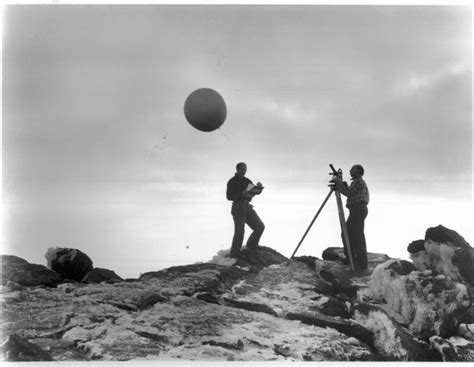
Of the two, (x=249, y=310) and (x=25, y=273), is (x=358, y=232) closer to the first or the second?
(x=249, y=310)

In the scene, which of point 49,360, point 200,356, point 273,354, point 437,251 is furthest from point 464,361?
point 49,360

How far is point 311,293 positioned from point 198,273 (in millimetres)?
2384

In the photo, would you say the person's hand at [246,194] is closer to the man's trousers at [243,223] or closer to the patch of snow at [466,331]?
the man's trousers at [243,223]

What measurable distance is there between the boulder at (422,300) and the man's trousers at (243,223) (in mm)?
2824

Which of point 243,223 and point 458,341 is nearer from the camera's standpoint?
point 458,341

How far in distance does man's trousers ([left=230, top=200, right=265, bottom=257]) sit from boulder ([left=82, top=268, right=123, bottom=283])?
261 centimetres

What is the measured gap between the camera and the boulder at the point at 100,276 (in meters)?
12.0

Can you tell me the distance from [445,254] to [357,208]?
6.71 ft

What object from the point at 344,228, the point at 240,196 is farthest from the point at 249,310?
the point at 344,228

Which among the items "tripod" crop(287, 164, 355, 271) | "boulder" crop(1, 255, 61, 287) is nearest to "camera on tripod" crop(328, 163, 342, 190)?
"tripod" crop(287, 164, 355, 271)

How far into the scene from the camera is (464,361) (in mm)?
10273

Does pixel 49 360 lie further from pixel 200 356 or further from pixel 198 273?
pixel 198 273

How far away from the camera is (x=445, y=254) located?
11977 mm

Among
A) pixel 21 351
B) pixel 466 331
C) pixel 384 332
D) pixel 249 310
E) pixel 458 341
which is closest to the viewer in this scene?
pixel 21 351
